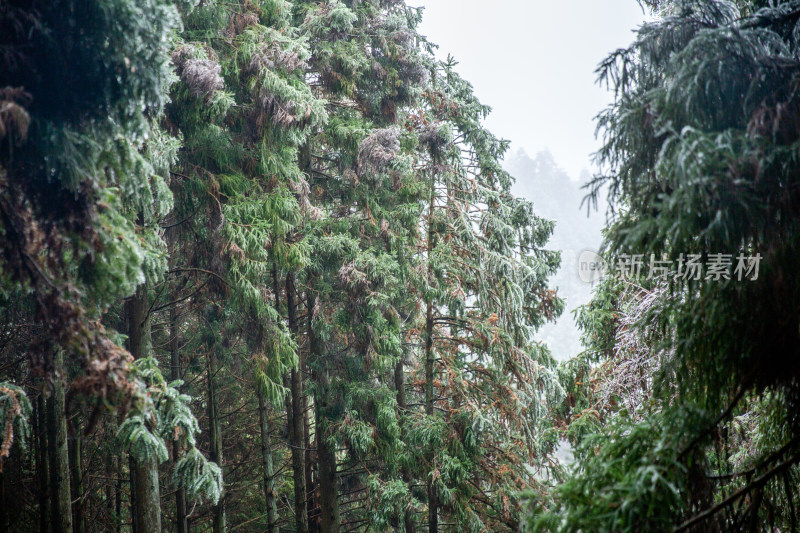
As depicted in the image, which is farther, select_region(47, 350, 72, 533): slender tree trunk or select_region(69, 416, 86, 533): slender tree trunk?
select_region(69, 416, 86, 533): slender tree trunk

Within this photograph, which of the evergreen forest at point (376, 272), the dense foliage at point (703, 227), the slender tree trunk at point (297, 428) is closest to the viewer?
the dense foliage at point (703, 227)

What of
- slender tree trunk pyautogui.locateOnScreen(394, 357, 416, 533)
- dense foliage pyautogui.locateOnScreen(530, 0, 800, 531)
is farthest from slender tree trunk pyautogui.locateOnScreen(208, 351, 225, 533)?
dense foliage pyautogui.locateOnScreen(530, 0, 800, 531)

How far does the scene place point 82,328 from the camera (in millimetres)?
3771

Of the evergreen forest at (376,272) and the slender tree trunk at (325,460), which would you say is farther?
the slender tree trunk at (325,460)

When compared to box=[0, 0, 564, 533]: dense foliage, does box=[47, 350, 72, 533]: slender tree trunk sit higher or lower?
lower

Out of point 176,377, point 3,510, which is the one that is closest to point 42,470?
point 3,510

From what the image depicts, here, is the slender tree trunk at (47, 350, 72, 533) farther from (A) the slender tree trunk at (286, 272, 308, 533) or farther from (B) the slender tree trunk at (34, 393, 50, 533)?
(A) the slender tree trunk at (286, 272, 308, 533)

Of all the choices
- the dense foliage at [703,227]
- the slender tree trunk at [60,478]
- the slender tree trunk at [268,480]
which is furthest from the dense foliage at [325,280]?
the dense foliage at [703,227]

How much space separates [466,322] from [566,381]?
2940 mm

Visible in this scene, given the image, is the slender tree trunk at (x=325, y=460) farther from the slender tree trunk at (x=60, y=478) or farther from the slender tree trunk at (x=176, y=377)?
the slender tree trunk at (x=60, y=478)

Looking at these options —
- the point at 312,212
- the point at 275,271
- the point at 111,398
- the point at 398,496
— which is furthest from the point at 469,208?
the point at 111,398

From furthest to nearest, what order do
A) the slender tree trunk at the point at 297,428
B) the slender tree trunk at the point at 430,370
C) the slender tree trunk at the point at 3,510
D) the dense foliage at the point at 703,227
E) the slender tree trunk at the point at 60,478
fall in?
1. the slender tree trunk at the point at 297,428
2. the slender tree trunk at the point at 430,370
3. the slender tree trunk at the point at 3,510
4. the slender tree trunk at the point at 60,478
5. the dense foliage at the point at 703,227

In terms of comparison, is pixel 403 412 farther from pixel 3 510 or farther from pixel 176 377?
pixel 3 510

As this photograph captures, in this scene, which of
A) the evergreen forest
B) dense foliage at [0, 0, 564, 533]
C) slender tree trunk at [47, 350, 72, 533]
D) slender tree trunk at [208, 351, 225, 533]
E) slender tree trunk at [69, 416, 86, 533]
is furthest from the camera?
slender tree trunk at [208, 351, 225, 533]
